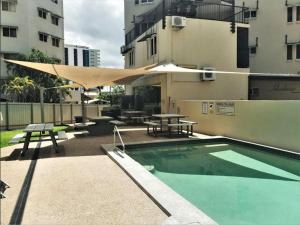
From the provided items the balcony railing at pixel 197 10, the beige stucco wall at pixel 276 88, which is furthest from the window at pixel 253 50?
the balcony railing at pixel 197 10

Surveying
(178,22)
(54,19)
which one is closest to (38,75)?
(54,19)

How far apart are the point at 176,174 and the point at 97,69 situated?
5.54 metres

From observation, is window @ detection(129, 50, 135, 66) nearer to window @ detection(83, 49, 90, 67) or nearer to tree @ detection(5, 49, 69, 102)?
tree @ detection(5, 49, 69, 102)

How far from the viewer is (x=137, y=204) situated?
4.36 meters

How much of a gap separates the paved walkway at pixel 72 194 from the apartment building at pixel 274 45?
57.5ft

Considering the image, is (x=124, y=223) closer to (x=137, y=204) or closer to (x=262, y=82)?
(x=137, y=204)

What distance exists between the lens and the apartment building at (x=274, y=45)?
71.8 feet

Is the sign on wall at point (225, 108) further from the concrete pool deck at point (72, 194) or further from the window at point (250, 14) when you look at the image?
the window at point (250, 14)

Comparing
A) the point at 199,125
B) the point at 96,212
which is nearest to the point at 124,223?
the point at 96,212

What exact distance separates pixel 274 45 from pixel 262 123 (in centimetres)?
1546

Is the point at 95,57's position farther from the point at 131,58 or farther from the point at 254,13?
the point at 254,13

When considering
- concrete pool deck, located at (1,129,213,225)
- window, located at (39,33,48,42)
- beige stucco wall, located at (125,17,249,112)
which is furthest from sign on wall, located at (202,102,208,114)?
window, located at (39,33,48,42)

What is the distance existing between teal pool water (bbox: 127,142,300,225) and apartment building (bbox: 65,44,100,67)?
6152 centimetres

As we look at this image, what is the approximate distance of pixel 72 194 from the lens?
4.90 meters
